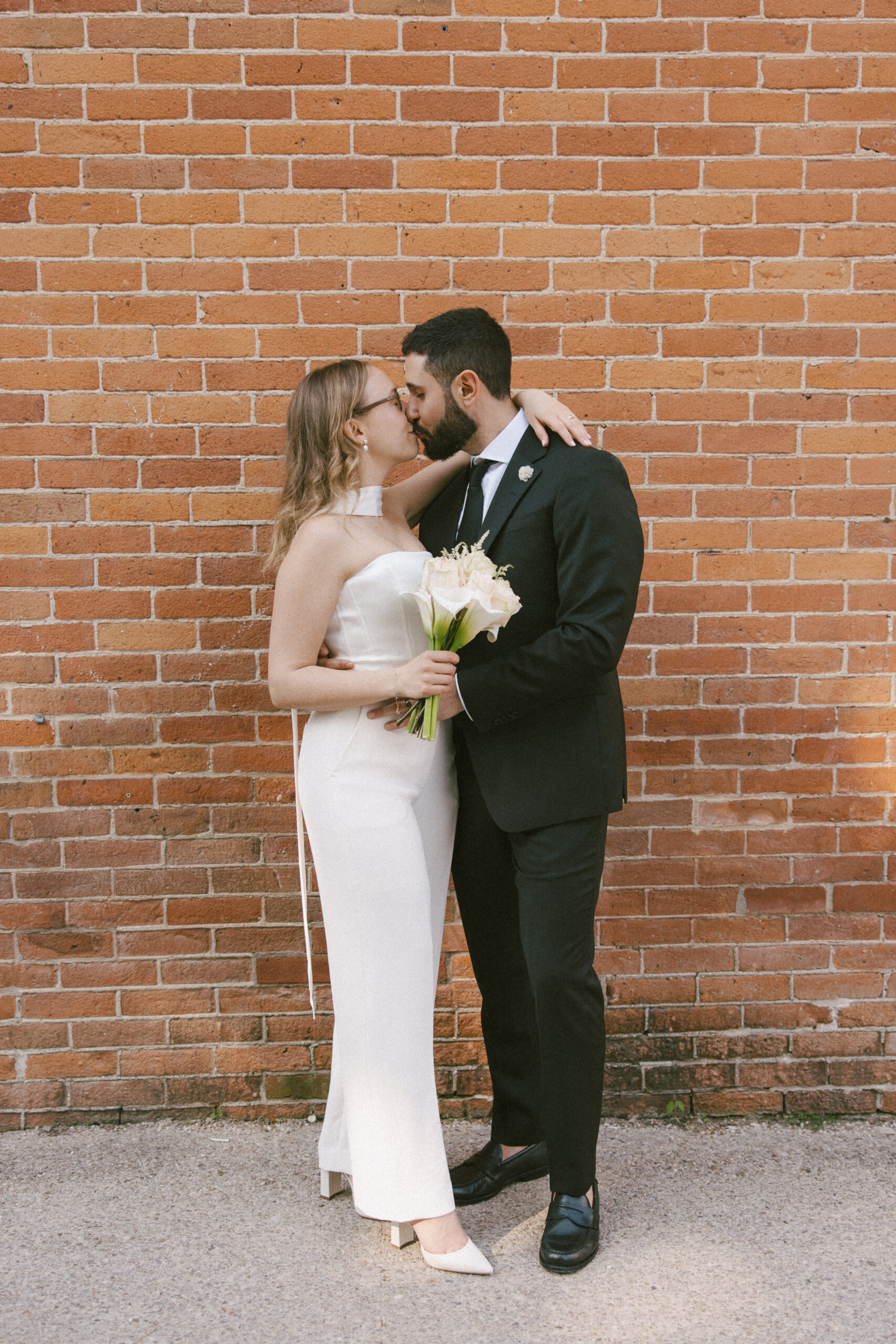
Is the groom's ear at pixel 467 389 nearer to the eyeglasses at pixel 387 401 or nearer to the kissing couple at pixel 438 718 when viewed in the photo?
the kissing couple at pixel 438 718

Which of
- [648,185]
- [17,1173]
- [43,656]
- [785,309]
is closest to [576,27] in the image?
[648,185]

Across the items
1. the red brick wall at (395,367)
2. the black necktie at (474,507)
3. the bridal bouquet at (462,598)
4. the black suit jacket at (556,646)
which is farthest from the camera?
the red brick wall at (395,367)

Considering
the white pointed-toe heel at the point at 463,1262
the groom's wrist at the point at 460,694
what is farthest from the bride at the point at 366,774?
the groom's wrist at the point at 460,694

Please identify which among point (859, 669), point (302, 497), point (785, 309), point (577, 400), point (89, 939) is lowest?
point (89, 939)

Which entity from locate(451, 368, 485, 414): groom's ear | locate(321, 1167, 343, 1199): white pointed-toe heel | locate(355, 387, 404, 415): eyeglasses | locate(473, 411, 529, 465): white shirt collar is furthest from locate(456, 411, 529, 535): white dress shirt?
locate(321, 1167, 343, 1199): white pointed-toe heel

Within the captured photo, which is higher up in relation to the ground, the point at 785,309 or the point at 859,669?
the point at 785,309

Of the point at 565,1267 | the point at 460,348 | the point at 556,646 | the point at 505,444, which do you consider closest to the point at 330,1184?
the point at 565,1267

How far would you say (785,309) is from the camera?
3127 millimetres

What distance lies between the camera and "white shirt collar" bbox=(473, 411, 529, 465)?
8.75 feet

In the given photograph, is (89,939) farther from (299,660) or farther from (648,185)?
(648,185)

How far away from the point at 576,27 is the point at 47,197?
5.63ft

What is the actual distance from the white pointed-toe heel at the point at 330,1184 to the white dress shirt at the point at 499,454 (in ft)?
6.32

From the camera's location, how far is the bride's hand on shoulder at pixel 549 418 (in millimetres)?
2600

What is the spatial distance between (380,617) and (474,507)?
417mm
